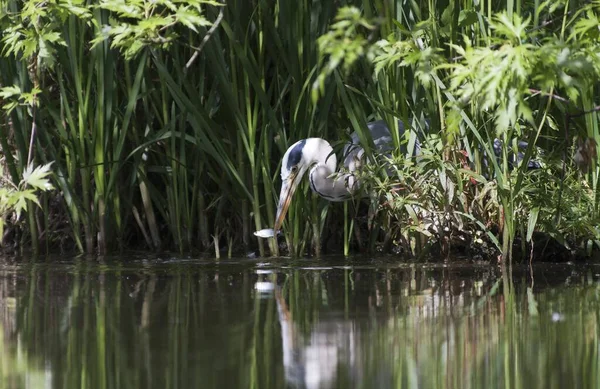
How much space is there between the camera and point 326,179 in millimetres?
4148

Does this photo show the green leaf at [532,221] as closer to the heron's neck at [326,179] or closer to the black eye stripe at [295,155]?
the heron's neck at [326,179]

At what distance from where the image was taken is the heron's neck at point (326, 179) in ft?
13.4

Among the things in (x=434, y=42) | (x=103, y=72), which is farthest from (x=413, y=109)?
(x=103, y=72)

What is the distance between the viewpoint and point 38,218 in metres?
4.77

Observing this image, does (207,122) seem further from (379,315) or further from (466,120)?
(379,315)

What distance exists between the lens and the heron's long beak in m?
4.21

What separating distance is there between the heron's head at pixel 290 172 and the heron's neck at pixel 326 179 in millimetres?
40

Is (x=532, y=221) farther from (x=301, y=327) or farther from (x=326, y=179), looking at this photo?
(x=301, y=327)

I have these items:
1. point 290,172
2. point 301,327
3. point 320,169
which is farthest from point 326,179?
point 301,327

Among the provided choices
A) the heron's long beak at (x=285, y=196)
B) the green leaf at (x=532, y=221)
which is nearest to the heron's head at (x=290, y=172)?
the heron's long beak at (x=285, y=196)

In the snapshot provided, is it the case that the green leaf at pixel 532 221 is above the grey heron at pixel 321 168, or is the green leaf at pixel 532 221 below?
below

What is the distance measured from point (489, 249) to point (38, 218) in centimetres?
208

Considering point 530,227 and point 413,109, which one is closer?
point 530,227

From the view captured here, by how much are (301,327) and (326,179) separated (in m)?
1.58
